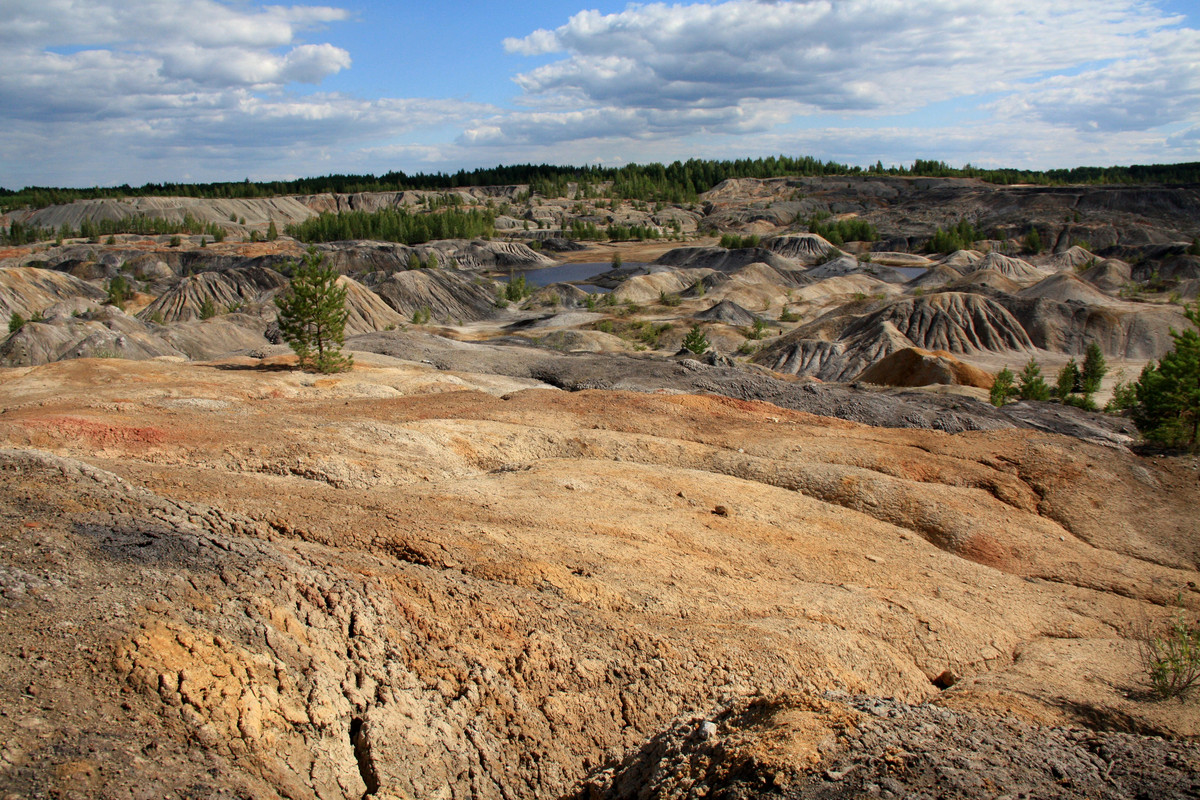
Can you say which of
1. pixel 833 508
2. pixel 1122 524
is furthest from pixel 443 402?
pixel 1122 524

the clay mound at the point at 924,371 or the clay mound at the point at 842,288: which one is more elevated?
the clay mound at the point at 842,288

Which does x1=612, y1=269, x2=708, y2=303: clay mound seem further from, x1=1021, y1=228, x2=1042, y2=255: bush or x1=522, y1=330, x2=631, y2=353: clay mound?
x1=1021, y1=228, x2=1042, y2=255: bush

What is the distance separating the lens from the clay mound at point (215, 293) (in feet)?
234

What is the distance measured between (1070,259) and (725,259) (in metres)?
43.6

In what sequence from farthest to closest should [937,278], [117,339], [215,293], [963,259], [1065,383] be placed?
[963,259] → [937,278] → [215,293] → [117,339] → [1065,383]

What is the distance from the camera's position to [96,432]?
13.8 m

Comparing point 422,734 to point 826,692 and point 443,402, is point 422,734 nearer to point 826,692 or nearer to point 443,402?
point 826,692

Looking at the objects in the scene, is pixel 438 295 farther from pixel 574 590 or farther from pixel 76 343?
pixel 574 590

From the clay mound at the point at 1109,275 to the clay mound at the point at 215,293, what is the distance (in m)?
83.4

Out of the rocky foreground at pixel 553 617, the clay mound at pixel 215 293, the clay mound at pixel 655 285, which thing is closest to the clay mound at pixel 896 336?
the clay mound at pixel 655 285

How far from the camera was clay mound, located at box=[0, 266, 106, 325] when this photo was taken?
66938 millimetres

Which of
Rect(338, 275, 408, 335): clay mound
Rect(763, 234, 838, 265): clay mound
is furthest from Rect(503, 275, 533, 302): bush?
Rect(763, 234, 838, 265): clay mound

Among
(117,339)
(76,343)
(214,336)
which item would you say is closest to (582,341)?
(214,336)

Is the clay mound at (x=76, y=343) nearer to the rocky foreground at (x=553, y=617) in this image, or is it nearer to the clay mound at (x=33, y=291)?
the clay mound at (x=33, y=291)
